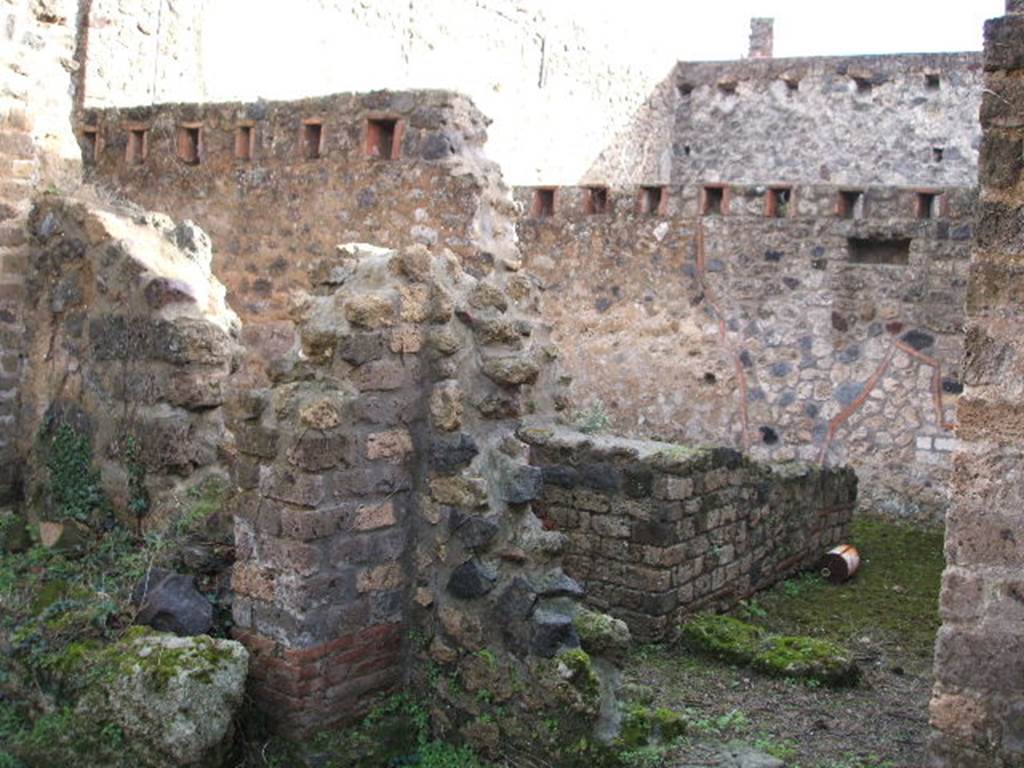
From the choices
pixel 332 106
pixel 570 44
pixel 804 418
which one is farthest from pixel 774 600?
pixel 570 44

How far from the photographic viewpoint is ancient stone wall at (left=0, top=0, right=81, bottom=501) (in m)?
6.63

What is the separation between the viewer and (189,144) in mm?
9242

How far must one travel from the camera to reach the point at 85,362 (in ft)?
20.2

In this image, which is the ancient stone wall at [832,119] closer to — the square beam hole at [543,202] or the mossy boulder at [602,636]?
the square beam hole at [543,202]

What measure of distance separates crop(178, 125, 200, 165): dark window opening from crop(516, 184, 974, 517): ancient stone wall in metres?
2.89

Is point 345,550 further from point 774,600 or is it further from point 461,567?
point 774,600

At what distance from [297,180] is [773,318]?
3967 millimetres

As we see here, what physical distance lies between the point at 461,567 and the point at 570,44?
513 inches

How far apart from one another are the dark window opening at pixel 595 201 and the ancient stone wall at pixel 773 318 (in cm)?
3

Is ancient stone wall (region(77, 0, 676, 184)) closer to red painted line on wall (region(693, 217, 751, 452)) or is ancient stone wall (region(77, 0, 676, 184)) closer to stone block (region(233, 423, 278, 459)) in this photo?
red painted line on wall (region(693, 217, 751, 452))

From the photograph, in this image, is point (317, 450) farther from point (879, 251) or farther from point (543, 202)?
point (543, 202)

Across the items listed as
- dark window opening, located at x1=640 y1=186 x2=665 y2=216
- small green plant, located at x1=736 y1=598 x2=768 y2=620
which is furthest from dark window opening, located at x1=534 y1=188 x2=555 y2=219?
small green plant, located at x1=736 y1=598 x2=768 y2=620

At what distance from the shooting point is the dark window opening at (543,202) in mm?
10648

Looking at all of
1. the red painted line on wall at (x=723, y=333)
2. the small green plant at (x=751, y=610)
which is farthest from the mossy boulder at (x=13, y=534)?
the red painted line on wall at (x=723, y=333)
